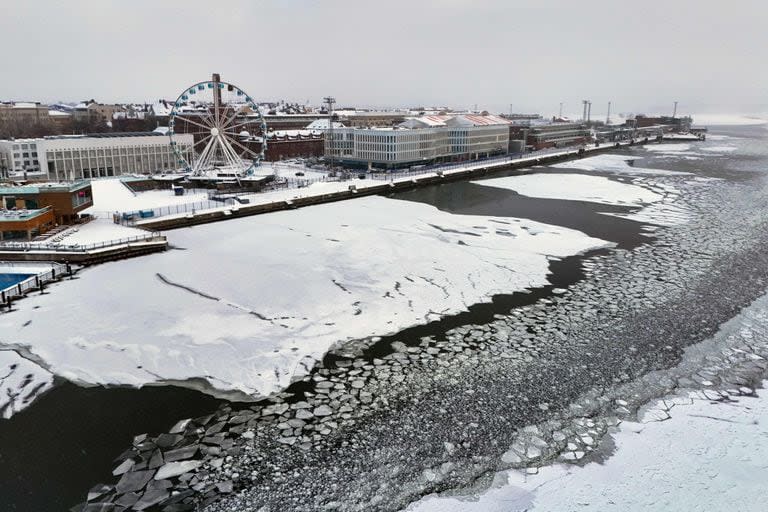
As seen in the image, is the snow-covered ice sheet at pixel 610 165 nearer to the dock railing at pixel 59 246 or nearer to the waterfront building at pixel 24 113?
the dock railing at pixel 59 246

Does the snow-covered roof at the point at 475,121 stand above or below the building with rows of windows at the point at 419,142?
above

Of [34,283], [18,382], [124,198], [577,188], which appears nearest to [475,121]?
[577,188]

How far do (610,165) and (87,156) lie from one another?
63859 mm

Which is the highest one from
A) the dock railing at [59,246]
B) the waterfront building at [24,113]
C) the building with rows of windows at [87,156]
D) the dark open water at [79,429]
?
the waterfront building at [24,113]

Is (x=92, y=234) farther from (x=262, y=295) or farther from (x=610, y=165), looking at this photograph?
(x=610, y=165)

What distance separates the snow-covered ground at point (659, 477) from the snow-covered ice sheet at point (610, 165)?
58.5 meters

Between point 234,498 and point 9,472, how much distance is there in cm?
496

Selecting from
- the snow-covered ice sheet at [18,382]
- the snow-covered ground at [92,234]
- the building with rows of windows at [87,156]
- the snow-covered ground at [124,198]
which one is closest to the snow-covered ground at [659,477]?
the snow-covered ice sheet at [18,382]

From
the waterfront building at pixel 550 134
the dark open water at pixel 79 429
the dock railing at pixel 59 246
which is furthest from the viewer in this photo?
the waterfront building at pixel 550 134

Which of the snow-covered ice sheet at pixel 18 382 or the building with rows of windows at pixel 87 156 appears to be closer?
the snow-covered ice sheet at pixel 18 382

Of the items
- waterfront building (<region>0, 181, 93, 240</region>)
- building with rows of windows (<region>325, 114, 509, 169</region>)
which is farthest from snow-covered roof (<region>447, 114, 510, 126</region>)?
waterfront building (<region>0, 181, 93, 240</region>)

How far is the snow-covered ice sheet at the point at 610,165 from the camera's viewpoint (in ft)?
219

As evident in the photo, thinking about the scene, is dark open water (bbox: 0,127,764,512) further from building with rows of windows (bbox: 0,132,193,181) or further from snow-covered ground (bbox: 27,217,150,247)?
building with rows of windows (bbox: 0,132,193,181)

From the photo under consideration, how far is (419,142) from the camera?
2697 inches
